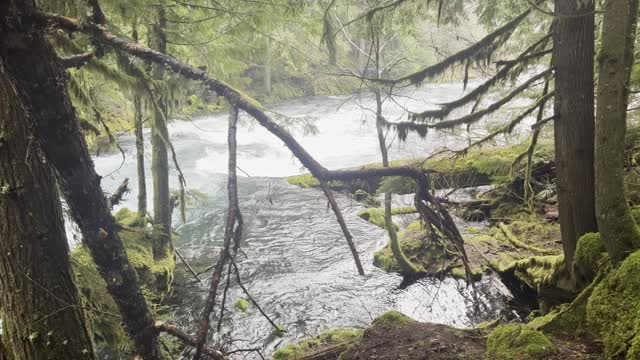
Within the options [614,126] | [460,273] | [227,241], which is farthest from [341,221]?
[460,273]

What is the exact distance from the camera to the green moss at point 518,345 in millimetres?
3719

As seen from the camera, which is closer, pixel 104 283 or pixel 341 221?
pixel 341 221

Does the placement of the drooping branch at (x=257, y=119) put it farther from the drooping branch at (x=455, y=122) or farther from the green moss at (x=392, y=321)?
the green moss at (x=392, y=321)

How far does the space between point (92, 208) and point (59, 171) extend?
1.16 ft

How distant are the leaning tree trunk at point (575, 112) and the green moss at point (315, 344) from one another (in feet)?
11.1

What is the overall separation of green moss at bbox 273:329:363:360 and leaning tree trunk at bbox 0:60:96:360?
124 inches

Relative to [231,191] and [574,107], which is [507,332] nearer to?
[574,107]

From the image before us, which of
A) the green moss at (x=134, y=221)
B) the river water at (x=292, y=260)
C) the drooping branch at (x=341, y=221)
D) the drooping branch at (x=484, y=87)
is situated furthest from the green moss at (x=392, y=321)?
the green moss at (x=134, y=221)

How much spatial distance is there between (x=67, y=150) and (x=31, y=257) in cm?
85

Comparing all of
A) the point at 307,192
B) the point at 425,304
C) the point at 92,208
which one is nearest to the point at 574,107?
the point at 425,304

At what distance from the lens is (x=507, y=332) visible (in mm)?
4055

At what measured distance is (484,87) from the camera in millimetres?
5371

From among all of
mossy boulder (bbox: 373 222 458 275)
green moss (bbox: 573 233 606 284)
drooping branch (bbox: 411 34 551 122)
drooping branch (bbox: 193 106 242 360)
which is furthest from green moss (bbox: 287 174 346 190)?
Result: drooping branch (bbox: 193 106 242 360)

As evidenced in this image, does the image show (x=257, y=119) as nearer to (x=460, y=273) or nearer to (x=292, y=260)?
(x=460, y=273)
